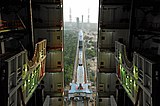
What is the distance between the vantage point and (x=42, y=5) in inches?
534

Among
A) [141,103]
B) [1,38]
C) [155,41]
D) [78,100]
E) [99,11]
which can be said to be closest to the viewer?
[141,103]

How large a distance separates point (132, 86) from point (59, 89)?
7052 millimetres

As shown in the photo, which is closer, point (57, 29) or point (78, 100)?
point (57, 29)

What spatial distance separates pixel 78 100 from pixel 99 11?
13541mm

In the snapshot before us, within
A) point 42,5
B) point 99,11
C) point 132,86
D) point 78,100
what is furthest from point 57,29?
point 78,100

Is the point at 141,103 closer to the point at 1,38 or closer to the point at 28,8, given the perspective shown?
the point at 1,38

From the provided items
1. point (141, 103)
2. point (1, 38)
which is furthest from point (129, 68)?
point (1, 38)

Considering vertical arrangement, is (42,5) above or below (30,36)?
above

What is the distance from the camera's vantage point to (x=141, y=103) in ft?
24.8

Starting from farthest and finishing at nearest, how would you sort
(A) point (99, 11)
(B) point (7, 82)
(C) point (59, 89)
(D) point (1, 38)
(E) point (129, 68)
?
1. (C) point (59, 89)
2. (A) point (99, 11)
3. (E) point (129, 68)
4. (D) point (1, 38)
5. (B) point (7, 82)

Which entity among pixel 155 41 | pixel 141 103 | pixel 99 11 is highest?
pixel 99 11

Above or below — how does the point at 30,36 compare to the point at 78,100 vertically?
above

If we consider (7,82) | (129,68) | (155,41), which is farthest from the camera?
(155,41)

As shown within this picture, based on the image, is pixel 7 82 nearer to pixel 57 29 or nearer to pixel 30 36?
pixel 30 36
